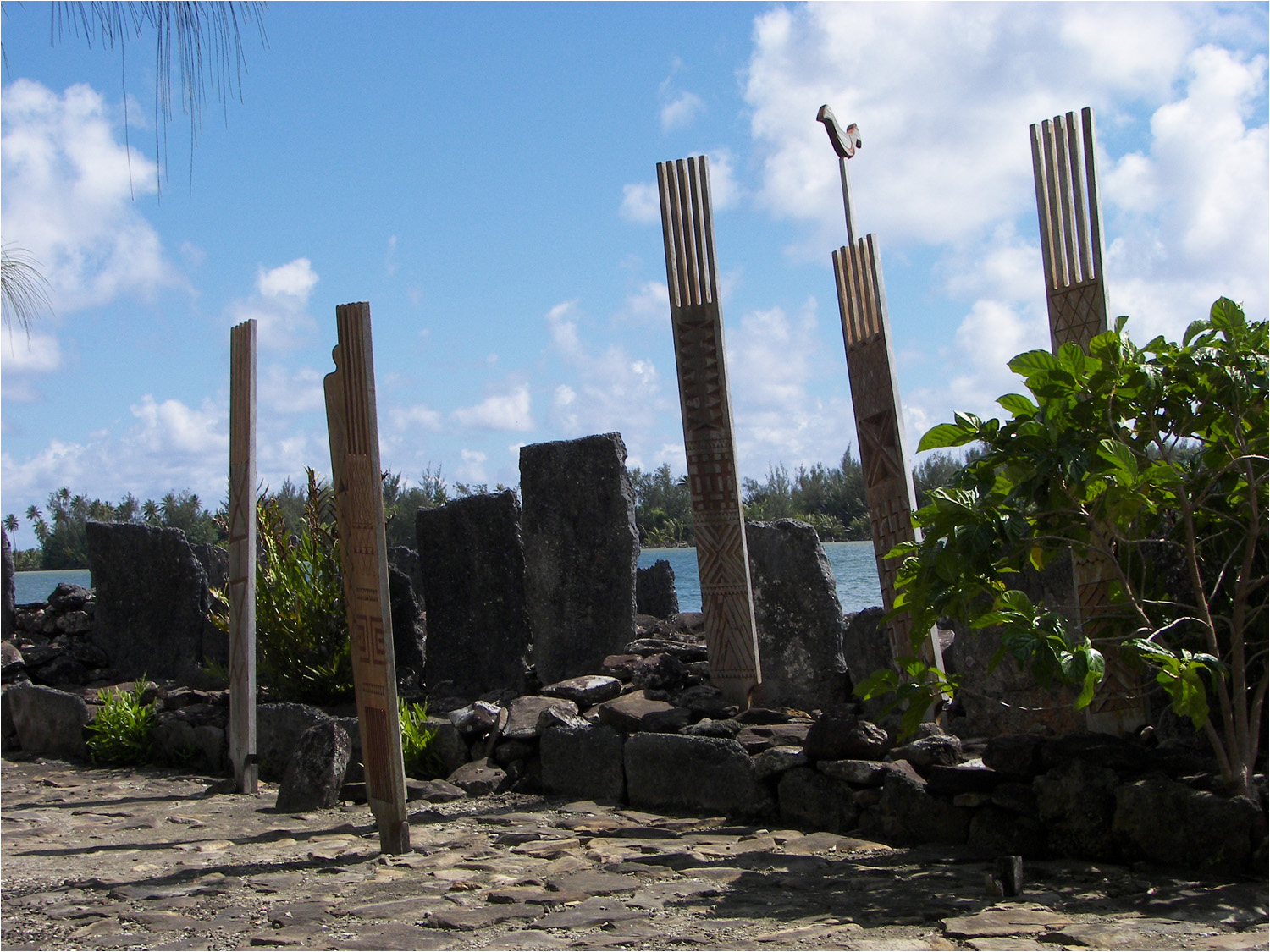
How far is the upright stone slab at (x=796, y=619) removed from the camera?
796 centimetres

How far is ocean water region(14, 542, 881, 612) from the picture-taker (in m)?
24.9

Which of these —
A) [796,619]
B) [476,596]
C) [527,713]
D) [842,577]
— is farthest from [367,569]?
[842,577]

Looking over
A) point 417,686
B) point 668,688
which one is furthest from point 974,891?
point 417,686

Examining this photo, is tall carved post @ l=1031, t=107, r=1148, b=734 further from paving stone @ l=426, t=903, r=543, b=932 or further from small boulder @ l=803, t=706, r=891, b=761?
paving stone @ l=426, t=903, r=543, b=932

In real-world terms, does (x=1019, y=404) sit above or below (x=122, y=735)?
above

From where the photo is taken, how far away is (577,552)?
886 cm

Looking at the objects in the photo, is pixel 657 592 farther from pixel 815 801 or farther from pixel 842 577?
pixel 842 577

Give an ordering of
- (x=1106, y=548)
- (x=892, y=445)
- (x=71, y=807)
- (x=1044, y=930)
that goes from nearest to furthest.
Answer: (x=1044, y=930) < (x=1106, y=548) < (x=892, y=445) < (x=71, y=807)

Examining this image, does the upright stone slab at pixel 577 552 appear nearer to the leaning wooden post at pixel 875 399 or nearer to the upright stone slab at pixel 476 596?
the upright stone slab at pixel 476 596

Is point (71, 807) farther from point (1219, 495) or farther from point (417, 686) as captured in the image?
point (1219, 495)

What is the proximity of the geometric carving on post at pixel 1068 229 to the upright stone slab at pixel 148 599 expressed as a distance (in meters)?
7.96

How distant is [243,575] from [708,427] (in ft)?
11.0

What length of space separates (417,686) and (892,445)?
14.7ft

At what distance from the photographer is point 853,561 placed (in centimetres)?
4256
